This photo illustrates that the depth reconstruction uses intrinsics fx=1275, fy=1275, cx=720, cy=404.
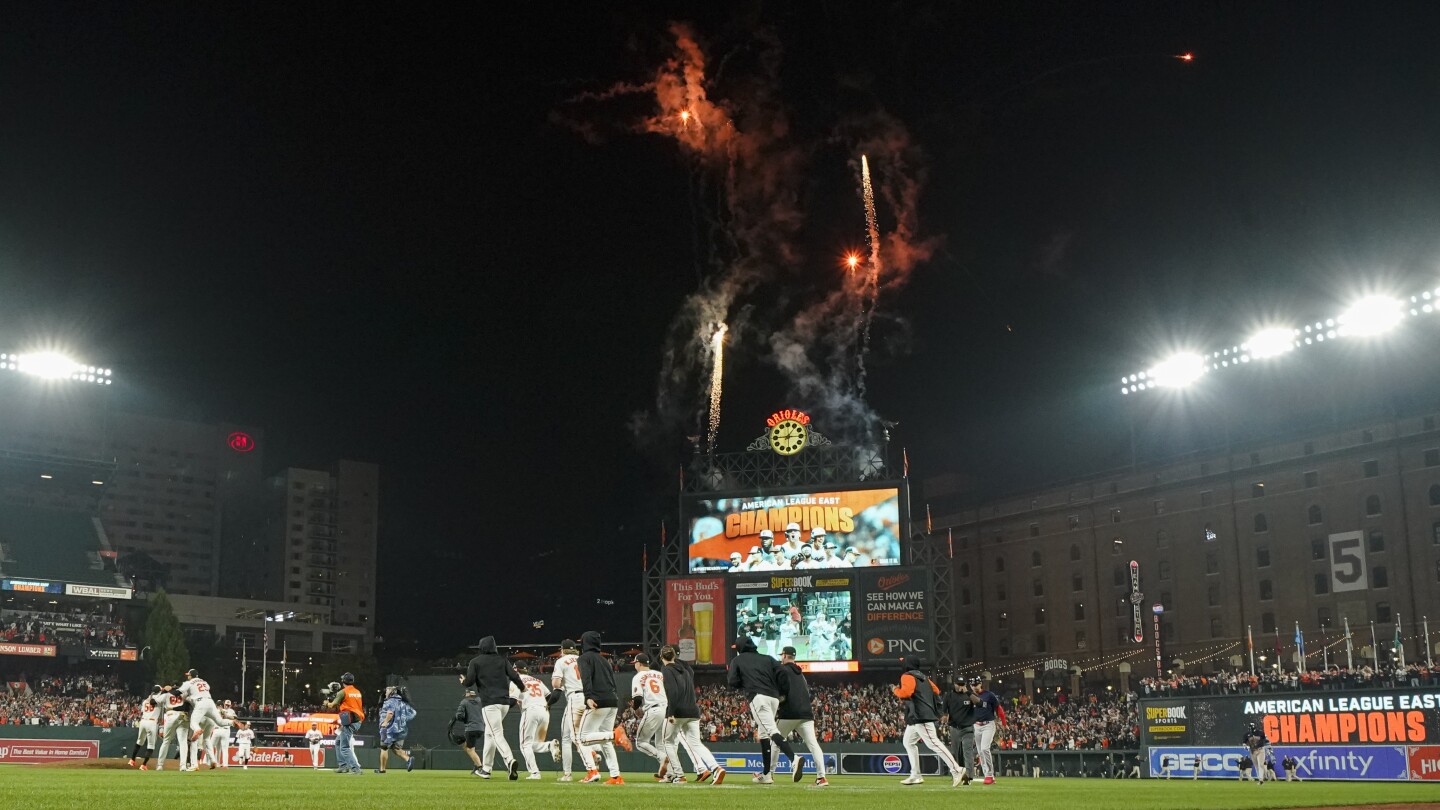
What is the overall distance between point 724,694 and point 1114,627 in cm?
4280

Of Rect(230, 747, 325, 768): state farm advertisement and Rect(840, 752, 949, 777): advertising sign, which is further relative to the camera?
Result: Rect(230, 747, 325, 768): state farm advertisement

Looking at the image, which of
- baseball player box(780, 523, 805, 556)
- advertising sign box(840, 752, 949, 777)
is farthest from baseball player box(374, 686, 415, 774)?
baseball player box(780, 523, 805, 556)

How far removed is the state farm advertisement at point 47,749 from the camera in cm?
4378

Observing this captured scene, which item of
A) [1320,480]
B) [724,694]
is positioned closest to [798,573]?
[724,694]

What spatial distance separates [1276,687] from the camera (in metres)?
39.4

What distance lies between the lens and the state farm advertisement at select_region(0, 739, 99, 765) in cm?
4378

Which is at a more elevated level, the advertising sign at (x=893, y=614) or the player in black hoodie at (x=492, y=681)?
the advertising sign at (x=893, y=614)

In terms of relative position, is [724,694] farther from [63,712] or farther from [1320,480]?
[1320,480]

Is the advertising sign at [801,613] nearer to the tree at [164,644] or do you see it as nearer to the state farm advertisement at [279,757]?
the state farm advertisement at [279,757]

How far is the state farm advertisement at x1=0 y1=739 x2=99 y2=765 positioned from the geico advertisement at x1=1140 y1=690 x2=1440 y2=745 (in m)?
35.7

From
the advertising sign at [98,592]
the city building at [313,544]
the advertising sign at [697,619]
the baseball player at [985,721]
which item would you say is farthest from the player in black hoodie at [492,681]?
the city building at [313,544]

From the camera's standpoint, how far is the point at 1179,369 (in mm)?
72812

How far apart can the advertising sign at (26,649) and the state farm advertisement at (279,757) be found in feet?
114

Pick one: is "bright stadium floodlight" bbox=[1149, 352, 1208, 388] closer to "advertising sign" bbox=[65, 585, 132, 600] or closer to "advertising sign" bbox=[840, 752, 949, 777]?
"advertising sign" bbox=[840, 752, 949, 777]
